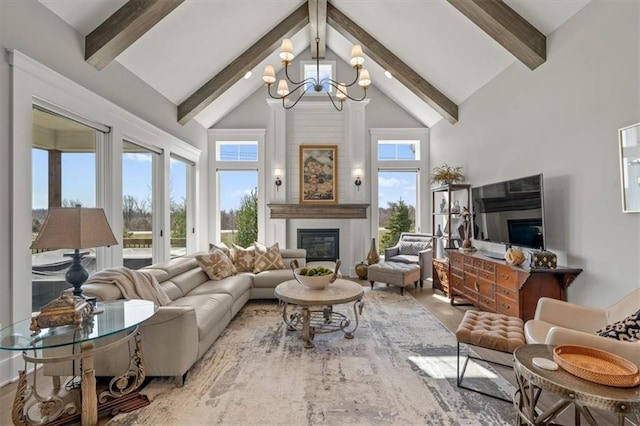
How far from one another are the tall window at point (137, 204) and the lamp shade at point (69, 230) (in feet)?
6.93

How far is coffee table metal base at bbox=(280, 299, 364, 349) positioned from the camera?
3.03 meters

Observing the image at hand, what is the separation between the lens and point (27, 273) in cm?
248

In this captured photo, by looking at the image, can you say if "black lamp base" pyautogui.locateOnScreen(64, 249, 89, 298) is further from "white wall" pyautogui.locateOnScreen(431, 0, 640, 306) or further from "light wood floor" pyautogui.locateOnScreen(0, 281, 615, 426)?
"white wall" pyautogui.locateOnScreen(431, 0, 640, 306)

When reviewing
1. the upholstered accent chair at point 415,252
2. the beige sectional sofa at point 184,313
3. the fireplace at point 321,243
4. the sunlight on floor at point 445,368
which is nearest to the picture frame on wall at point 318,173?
the fireplace at point 321,243

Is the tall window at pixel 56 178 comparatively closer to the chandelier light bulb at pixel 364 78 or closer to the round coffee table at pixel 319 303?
the round coffee table at pixel 319 303

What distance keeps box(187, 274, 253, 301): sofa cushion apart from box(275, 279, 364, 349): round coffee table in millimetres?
646

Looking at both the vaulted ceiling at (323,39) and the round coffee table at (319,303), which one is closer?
the round coffee table at (319,303)

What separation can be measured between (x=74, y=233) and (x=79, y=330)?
0.58 metres

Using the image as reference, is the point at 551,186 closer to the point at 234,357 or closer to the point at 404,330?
the point at 404,330

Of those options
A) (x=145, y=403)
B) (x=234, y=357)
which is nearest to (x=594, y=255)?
(x=234, y=357)

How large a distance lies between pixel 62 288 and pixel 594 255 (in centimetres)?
496

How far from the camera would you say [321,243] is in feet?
21.3

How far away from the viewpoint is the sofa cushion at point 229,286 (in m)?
3.54

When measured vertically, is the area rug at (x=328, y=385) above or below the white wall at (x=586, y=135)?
below
